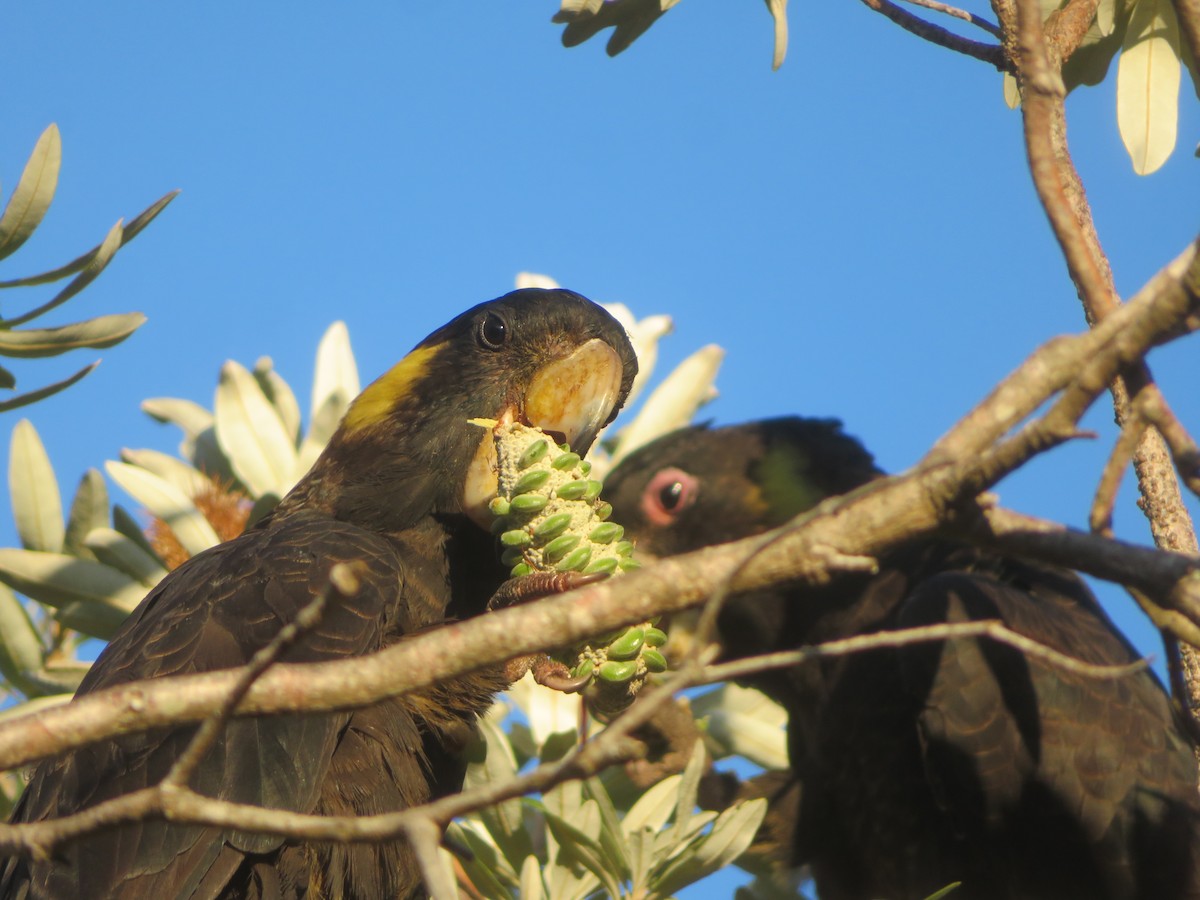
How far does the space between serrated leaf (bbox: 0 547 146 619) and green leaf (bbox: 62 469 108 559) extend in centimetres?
11

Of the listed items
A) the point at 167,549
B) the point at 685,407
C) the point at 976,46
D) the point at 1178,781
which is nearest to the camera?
the point at 976,46

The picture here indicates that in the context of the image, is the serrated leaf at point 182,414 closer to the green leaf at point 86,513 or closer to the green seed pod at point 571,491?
the green leaf at point 86,513

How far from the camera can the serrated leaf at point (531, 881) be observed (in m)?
3.55

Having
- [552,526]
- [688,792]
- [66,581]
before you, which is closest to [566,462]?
[552,526]

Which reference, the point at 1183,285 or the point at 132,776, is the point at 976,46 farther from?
the point at 132,776

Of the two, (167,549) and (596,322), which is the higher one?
(596,322)

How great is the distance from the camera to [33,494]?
395cm

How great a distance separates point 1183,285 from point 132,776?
2.11 meters

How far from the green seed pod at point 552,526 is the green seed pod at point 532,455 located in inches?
7.3

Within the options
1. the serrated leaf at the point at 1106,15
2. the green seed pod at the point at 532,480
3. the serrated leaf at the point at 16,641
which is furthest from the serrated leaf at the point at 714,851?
the serrated leaf at the point at 1106,15

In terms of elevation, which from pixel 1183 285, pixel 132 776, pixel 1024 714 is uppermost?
pixel 1183 285

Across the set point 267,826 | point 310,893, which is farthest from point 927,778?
point 267,826

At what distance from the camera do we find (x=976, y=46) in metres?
3.17

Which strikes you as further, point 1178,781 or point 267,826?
point 1178,781
